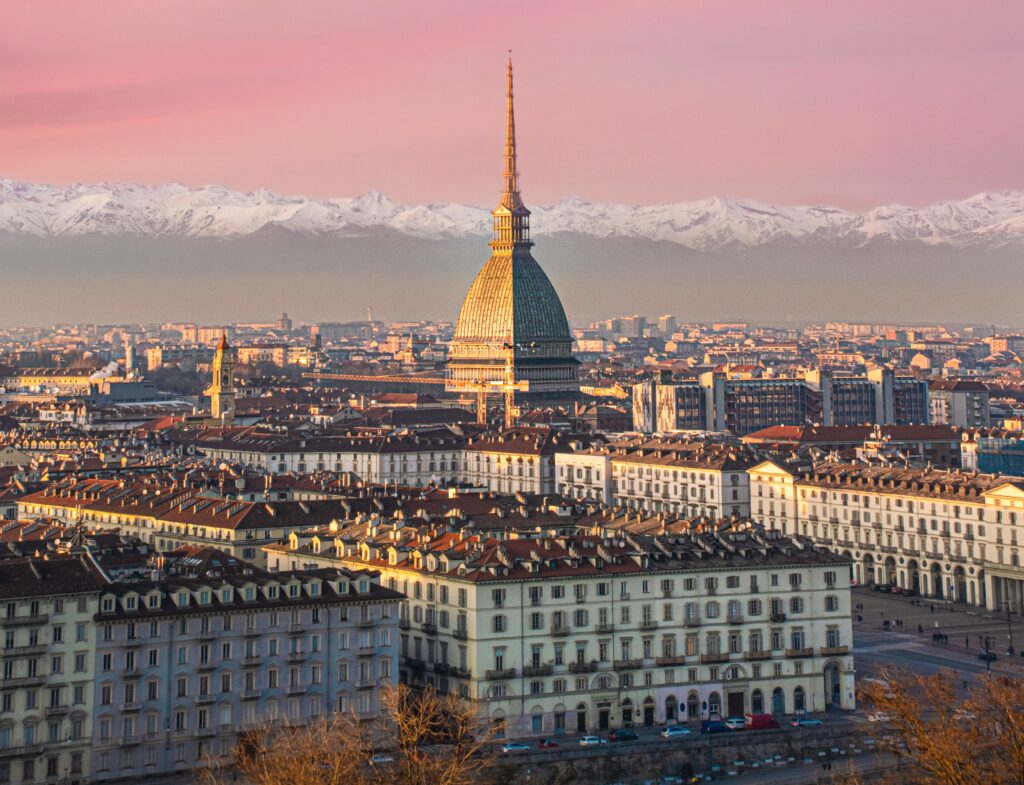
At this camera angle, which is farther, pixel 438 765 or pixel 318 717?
pixel 318 717

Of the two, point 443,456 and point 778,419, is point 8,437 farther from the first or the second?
point 778,419

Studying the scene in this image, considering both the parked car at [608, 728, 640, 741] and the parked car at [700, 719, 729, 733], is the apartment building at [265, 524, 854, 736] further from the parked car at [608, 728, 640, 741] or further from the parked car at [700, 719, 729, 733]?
the parked car at [608, 728, 640, 741]

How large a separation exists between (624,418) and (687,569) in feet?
353

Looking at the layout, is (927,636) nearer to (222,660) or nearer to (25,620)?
(222,660)

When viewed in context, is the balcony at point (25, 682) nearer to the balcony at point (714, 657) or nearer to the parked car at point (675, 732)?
the parked car at point (675, 732)

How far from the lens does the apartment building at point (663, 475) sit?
10238cm

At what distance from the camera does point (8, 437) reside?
130m

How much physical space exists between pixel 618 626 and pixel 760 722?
4.80 meters

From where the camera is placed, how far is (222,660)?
5562 cm

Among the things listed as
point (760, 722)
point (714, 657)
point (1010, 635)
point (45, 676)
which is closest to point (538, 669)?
point (714, 657)

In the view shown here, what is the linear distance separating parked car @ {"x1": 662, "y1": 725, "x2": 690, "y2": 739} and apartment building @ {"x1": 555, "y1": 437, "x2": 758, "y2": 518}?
37065 mm

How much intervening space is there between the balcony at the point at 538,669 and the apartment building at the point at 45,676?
12152 millimetres

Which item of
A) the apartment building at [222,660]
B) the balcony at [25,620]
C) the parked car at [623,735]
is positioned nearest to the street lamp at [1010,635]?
the parked car at [623,735]

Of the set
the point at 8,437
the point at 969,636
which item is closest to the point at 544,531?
the point at 969,636
